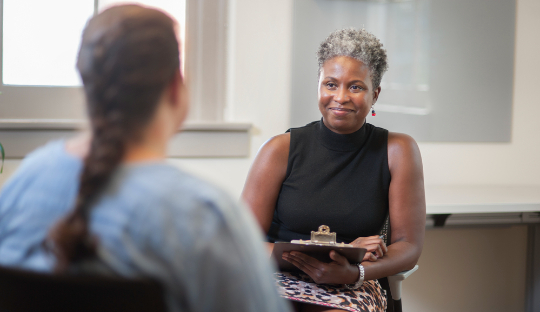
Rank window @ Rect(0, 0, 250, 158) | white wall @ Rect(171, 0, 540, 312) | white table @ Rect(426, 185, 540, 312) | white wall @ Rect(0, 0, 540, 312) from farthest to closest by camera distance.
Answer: white wall @ Rect(171, 0, 540, 312) < white wall @ Rect(0, 0, 540, 312) < window @ Rect(0, 0, 250, 158) < white table @ Rect(426, 185, 540, 312)

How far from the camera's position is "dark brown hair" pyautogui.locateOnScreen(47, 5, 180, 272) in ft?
1.80

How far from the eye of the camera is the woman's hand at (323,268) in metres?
1.36

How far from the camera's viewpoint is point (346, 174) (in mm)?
1633

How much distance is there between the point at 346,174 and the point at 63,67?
1.43 meters

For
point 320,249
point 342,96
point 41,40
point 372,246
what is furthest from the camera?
point 41,40

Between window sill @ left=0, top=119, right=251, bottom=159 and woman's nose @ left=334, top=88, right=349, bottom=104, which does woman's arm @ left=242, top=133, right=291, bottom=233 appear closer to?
woman's nose @ left=334, top=88, right=349, bottom=104

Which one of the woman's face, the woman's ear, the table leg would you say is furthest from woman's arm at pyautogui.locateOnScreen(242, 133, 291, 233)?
the table leg

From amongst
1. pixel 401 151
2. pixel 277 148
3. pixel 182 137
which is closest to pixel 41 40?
pixel 182 137

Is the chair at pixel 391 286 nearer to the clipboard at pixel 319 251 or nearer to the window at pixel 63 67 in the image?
the clipboard at pixel 319 251

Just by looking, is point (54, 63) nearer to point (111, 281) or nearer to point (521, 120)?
point (111, 281)

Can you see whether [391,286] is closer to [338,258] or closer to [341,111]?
[338,258]

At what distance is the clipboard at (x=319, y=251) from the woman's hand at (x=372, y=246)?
0.15 meters

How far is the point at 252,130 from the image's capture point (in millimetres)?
2354

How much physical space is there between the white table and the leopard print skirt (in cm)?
66
